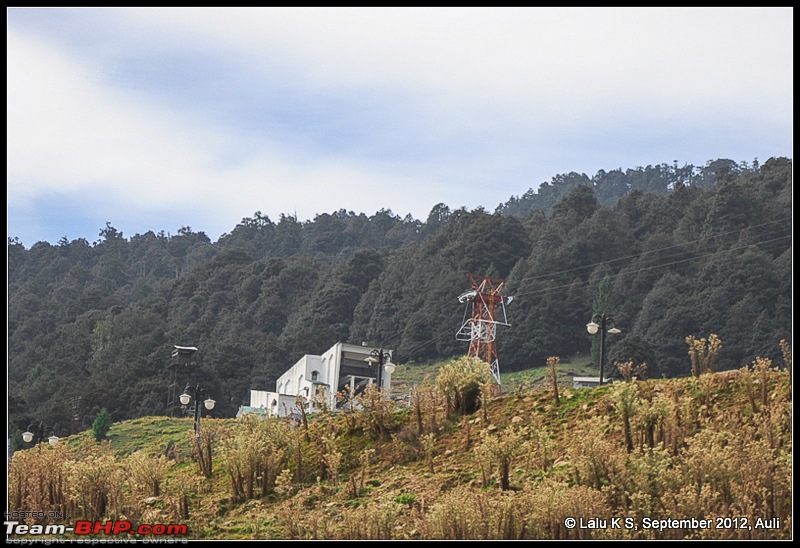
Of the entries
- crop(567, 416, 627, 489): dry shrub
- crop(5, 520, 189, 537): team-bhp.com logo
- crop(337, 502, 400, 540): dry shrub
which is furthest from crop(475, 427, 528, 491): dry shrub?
crop(5, 520, 189, 537): team-bhp.com logo

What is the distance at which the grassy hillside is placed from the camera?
9992mm

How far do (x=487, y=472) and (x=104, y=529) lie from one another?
4.15m

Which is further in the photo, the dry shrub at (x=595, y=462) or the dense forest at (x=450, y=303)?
the dense forest at (x=450, y=303)

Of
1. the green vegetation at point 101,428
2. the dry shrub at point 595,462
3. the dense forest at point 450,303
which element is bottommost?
the green vegetation at point 101,428

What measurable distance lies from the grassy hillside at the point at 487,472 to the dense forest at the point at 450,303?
32.9m

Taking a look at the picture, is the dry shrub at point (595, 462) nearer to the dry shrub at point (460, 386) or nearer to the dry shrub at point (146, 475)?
the dry shrub at point (460, 386)

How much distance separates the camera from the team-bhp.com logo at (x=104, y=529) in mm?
10875

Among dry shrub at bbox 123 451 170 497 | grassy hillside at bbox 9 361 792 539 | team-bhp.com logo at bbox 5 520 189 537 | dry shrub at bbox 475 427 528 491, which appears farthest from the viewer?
dry shrub at bbox 123 451 170 497

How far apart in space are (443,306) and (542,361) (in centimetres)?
898

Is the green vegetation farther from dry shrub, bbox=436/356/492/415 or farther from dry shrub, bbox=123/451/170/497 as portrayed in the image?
dry shrub, bbox=436/356/492/415

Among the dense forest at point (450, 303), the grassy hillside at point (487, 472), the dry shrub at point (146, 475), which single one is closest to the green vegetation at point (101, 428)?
the dense forest at point (450, 303)

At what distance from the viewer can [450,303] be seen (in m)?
66.4

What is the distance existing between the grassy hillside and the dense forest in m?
32.9

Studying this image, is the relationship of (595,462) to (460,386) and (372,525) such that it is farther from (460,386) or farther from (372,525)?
(460,386)
